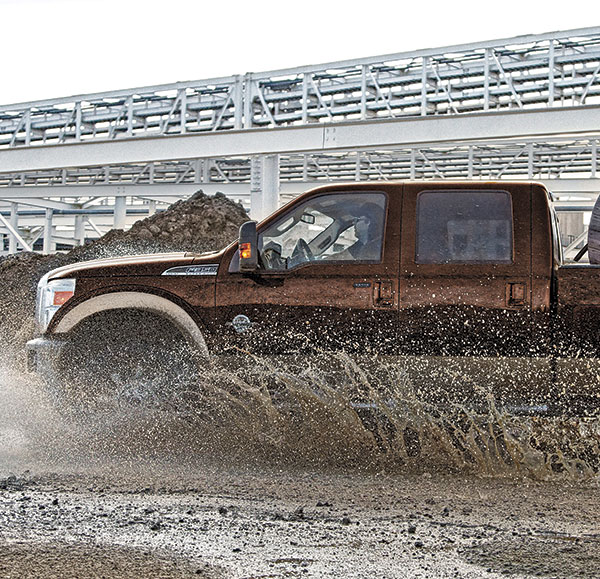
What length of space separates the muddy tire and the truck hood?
0.33 meters

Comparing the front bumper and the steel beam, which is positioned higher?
the steel beam

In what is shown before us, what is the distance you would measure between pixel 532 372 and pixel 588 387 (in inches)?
15.7

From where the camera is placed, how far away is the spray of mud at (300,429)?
18.7 ft

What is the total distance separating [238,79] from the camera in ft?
82.7

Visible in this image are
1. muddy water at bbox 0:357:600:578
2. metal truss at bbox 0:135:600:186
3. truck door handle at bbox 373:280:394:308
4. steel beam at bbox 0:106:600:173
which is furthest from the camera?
metal truss at bbox 0:135:600:186

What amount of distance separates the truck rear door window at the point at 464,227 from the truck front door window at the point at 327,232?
1.14 ft

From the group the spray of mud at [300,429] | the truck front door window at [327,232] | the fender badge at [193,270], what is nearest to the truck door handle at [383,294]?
the truck front door window at [327,232]

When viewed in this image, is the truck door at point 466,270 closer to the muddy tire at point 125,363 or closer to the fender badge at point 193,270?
the fender badge at point 193,270

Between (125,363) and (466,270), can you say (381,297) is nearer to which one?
(466,270)

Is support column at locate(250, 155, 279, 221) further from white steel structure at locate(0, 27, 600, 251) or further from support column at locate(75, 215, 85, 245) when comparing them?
support column at locate(75, 215, 85, 245)

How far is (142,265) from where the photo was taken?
254 inches

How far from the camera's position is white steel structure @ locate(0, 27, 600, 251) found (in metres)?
17.5

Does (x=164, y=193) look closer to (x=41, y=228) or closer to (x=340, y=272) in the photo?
(x=41, y=228)

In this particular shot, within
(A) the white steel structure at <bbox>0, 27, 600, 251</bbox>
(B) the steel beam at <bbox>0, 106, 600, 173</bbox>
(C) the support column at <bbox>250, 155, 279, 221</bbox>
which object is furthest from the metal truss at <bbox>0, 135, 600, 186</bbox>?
(C) the support column at <bbox>250, 155, 279, 221</bbox>
